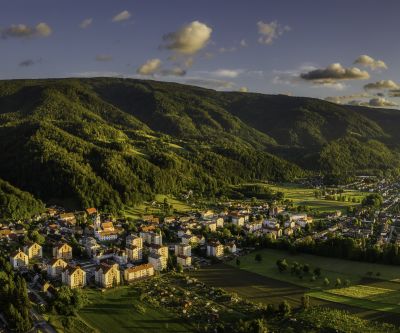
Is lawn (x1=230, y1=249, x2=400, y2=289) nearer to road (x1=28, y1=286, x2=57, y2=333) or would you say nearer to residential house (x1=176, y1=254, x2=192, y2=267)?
residential house (x1=176, y1=254, x2=192, y2=267)

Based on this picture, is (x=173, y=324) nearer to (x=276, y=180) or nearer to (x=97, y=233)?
(x=97, y=233)

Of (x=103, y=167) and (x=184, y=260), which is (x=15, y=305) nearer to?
(x=184, y=260)

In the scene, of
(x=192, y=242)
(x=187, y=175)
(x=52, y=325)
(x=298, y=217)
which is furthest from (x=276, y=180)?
(x=52, y=325)

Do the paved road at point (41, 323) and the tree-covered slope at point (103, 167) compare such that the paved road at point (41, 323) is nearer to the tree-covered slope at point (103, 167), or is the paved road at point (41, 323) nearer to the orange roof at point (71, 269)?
the orange roof at point (71, 269)

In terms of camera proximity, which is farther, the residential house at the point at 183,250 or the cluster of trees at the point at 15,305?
the residential house at the point at 183,250

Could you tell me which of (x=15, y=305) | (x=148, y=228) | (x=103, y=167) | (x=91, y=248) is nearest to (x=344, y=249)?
(x=148, y=228)

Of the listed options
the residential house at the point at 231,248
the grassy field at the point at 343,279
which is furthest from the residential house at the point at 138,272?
the residential house at the point at 231,248
